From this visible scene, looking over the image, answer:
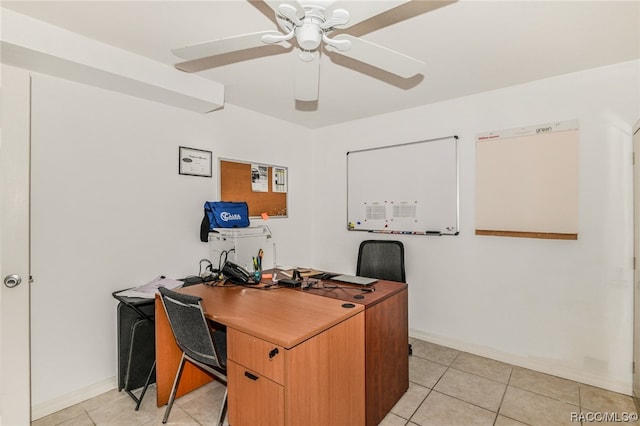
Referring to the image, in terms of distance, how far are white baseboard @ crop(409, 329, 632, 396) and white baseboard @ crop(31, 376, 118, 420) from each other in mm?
2860

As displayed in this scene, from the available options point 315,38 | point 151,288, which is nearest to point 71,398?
point 151,288

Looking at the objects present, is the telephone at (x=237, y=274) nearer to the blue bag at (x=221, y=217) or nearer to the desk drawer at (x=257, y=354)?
the blue bag at (x=221, y=217)

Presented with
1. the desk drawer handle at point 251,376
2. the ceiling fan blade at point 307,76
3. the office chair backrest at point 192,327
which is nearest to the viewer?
the desk drawer handle at point 251,376

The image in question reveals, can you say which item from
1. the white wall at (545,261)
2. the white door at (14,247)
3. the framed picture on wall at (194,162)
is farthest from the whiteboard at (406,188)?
the white door at (14,247)

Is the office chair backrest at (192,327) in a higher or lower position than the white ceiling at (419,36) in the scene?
lower

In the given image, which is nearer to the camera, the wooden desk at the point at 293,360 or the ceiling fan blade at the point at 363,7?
the ceiling fan blade at the point at 363,7

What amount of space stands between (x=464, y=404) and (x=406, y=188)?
205cm

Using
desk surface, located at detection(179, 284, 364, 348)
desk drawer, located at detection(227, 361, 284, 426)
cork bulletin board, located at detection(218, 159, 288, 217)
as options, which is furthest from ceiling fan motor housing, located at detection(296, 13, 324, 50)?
cork bulletin board, located at detection(218, 159, 288, 217)

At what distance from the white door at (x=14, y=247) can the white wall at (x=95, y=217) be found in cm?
37

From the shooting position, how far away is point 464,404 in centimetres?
225

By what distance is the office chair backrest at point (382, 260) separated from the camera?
3076 millimetres

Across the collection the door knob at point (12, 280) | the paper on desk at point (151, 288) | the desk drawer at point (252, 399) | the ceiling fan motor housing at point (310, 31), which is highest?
the ceiling fan motor housing at point (310, 31)

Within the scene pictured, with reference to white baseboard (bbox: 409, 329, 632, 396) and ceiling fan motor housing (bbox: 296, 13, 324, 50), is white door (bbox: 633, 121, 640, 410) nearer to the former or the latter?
white baseboard (bbox: 409, 329, 632, 396)

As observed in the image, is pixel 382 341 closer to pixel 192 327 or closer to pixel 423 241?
pixel 192 327
